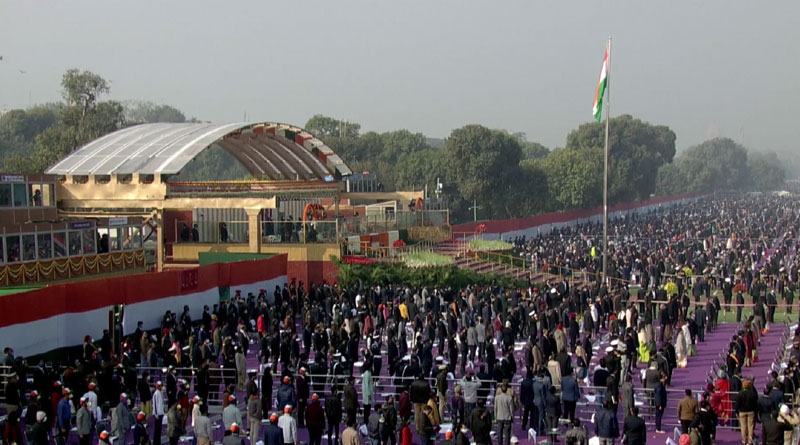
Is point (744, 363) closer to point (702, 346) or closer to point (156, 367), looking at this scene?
point (702, 346)

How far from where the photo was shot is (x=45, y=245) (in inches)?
1136

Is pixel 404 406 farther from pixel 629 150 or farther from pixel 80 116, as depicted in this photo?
pixel 629 150

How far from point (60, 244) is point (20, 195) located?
194 centimetres

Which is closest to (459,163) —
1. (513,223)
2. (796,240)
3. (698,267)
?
(513,223)

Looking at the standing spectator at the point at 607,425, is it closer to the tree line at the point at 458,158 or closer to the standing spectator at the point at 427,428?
the standing spectator at the point at 427,428

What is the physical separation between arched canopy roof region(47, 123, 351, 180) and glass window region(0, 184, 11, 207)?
7.01 meters

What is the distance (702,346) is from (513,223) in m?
32.2

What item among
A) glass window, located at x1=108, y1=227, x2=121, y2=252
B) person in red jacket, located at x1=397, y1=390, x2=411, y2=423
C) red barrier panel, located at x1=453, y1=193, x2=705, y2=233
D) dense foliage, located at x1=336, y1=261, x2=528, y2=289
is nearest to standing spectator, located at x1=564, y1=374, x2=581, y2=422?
person in red jacket, located at x1=397, y1=390, x2=411, y2=423

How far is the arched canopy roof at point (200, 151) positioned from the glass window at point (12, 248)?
26.6 feet

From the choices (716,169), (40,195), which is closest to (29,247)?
(40,195)

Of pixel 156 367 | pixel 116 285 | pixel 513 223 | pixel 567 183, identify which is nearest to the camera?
pixel 156 367

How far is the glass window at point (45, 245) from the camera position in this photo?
28625 millimetres

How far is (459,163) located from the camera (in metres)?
68.1

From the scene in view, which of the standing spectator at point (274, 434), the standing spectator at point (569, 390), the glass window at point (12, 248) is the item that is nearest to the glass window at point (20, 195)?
the glass window at point (12, 248)
